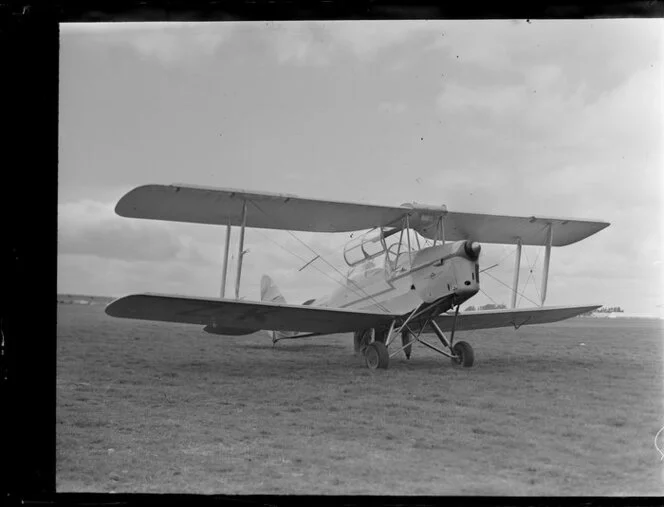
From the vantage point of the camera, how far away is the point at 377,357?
19.1ft

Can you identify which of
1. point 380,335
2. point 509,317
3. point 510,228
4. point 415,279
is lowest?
point 380,335

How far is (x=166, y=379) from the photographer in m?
4.66

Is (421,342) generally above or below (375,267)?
below

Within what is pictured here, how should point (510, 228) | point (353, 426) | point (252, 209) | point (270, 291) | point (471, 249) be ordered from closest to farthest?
1. point (353, 426)
2. point (252, 209)
3. point (471, 249)
4. point (510, 228)
5. point (270, 291)

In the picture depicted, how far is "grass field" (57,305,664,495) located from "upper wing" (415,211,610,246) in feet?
4.34

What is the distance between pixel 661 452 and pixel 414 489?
1.56 metres

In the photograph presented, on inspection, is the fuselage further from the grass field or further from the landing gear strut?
the grass field

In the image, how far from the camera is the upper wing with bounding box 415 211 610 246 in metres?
6.14

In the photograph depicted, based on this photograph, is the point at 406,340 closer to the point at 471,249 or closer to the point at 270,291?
the point at 471,249

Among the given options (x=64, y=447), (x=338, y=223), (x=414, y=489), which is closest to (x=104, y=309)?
(x=64, y=447)

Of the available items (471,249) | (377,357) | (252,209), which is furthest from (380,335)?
(252,209)

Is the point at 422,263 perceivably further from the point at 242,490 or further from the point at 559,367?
the point at 242,490

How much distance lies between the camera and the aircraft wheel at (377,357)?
577 centimetres

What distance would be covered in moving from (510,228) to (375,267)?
4.95 ft
